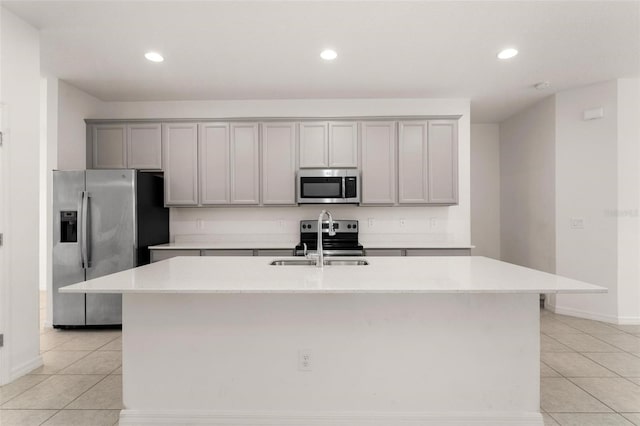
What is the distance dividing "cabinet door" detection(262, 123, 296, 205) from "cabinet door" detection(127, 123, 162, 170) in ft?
4.26

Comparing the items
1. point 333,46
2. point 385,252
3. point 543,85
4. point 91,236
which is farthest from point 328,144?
point 91,236

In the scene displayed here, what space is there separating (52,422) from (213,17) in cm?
286

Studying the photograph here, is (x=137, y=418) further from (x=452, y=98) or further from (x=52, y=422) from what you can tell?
(x=452, y=98)

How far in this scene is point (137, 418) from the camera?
1.99 m

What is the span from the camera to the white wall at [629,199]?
3859mm

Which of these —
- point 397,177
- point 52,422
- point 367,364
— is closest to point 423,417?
point 367,364

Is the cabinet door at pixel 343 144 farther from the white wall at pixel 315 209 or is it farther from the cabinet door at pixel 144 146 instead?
the cabinet door at pixel 144 146

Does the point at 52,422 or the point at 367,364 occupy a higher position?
the point at 367,364

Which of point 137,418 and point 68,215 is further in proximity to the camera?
point 68,215

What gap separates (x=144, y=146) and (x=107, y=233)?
120 centimetres

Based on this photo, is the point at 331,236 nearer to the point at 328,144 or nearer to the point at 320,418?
the point at 328,144

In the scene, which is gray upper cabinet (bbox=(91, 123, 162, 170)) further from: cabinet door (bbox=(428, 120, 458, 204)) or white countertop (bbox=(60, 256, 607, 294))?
cabinet door (bbox=(428, 120, 458, 204))

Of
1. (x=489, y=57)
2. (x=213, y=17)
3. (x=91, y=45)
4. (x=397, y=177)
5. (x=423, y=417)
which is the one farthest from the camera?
(x=397, y=177)

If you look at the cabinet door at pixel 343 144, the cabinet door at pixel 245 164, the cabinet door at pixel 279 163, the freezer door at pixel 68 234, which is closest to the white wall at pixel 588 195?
the cabinet door at pixel 343 144
